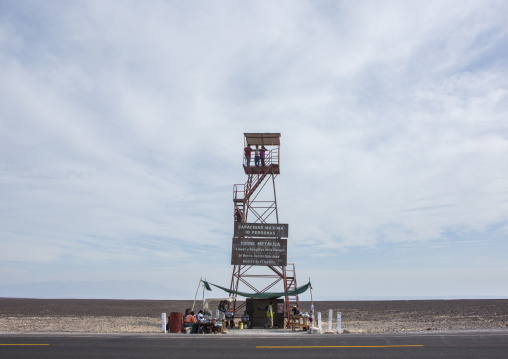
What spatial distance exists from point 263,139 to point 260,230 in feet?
20.5

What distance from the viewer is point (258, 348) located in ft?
45.8

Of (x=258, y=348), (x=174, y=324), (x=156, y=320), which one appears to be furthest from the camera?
(x=156, y=320)

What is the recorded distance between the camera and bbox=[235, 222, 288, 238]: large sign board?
1150 inches

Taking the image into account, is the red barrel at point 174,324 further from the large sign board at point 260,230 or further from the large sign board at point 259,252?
the large sign board at point 260,230

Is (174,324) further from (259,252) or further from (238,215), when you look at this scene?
(238,215)

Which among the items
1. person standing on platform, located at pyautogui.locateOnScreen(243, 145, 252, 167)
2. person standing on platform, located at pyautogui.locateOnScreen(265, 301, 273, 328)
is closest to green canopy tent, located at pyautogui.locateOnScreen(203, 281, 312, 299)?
person standing on platform, located at pyautogui.locateOnScreen(265, 301, 273, 328)

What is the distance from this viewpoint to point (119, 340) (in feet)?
52.4

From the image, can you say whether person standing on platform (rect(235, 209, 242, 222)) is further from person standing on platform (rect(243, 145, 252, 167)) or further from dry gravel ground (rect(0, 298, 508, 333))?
dry gravel ground (rect(0, 298, 508, 333))

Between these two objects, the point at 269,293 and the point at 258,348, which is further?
the point at 269,293

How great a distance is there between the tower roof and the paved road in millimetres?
17077

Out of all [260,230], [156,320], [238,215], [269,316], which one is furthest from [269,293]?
[156,320]

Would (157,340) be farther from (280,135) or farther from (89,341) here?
(280,135)

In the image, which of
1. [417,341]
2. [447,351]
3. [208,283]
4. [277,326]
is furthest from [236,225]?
[447,351]

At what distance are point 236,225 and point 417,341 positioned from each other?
15.6 m
